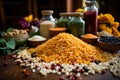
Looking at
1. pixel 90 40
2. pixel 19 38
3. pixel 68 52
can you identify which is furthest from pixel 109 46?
pixel 19 38

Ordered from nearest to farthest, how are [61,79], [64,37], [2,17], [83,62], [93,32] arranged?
1. [61,79]
2. [83,62]
3. [64,37]
4. [93,32]
5. [2,17]

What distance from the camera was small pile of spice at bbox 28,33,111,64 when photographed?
100 cm

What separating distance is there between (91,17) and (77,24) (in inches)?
5.2

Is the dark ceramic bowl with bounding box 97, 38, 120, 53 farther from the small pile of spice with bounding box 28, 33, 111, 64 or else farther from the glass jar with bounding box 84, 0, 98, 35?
the glass jar with bounding box 84, 0, 98, 35

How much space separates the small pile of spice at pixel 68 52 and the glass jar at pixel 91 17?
0.81ft

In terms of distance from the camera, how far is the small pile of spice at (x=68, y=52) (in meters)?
1.00

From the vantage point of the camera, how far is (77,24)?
126cm

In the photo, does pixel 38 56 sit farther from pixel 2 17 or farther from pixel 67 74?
pixel 2 17

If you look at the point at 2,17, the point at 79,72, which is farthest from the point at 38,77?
the point at 2,17

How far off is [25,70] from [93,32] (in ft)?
2.00

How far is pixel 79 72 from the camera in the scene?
906mm

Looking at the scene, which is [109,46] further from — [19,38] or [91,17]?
[19,38]

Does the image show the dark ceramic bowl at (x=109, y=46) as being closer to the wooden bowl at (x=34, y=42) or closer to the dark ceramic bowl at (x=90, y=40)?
the dark ceramic bowl at (x=90, y=40)

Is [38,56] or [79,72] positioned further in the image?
[38,56]
